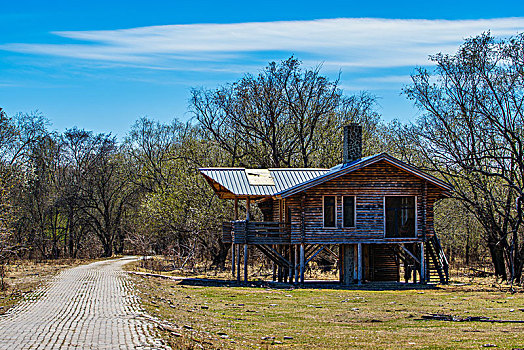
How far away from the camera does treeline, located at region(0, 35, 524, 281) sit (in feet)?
101

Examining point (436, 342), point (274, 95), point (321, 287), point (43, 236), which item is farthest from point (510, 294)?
point (43, 236)

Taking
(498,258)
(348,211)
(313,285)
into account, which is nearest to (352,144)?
(348,211)

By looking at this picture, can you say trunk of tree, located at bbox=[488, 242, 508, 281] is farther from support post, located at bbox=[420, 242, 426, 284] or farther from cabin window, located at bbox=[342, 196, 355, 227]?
cabin window, located at bbox=[342, 196, 355, 227]

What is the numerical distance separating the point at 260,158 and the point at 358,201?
45.8 feet

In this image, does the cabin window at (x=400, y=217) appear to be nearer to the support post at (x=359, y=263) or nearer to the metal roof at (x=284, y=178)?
the metal roof at (x=284, y=178)

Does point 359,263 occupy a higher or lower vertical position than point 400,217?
lower

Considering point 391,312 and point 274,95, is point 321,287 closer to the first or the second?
point 391,312

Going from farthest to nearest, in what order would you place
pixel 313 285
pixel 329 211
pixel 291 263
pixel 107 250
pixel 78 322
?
pixel 107 250
pixel 291 263
pixel 329 211
pixel 313 285
pixel 78 322

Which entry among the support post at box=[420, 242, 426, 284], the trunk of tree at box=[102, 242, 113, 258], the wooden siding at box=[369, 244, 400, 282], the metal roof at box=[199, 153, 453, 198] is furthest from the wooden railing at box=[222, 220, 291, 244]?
the trunk of tree at box=[102, 242, 113, 258]

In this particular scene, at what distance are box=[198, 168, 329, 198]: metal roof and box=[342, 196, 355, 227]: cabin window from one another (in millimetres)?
3269

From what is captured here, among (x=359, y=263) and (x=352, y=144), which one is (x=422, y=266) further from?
(x=352, y=144)

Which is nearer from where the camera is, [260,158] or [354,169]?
[354,169]

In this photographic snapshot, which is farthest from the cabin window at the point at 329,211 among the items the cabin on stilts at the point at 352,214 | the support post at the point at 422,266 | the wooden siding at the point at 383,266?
the support post at the point at 422,266

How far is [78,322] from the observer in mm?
13828
